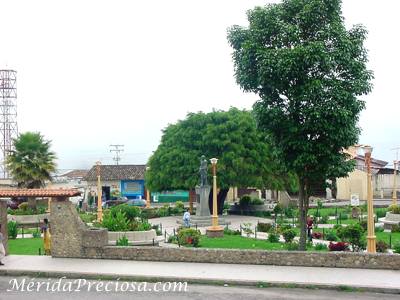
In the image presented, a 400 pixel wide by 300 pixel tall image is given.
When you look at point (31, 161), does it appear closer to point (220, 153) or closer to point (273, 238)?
point (220, 153)

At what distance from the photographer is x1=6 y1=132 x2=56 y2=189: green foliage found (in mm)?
36688

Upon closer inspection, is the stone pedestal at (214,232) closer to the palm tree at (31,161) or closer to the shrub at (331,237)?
the shrub at (331,237)

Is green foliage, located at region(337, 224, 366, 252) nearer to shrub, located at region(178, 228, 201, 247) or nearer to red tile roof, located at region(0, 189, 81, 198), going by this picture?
shrub, located at region(178, 228, 201, 247)

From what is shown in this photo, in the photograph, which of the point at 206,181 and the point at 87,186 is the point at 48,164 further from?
the point at 87,186

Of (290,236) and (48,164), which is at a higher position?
(48,164)

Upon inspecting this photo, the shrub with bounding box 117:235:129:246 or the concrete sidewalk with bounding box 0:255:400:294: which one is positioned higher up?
the shrub with bounding box 117:235:129:246

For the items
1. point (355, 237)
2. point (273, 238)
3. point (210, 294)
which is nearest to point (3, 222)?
point (210, 294)

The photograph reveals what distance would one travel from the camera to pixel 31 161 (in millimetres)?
37031

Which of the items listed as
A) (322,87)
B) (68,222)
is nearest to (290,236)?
(322,87)

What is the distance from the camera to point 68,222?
18578 mm

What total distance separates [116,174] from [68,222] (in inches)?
1941

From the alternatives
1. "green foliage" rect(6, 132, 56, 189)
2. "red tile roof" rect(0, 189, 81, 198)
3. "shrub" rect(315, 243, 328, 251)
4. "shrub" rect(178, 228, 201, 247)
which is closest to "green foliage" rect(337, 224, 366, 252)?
"shrub" rect(315, 243, 328, 251)

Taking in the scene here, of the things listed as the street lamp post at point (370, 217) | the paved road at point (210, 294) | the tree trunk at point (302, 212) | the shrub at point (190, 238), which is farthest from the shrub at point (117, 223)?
the street lamp post at point (370, 217)

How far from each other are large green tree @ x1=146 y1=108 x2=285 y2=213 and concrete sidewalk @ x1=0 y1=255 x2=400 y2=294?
21205mm
